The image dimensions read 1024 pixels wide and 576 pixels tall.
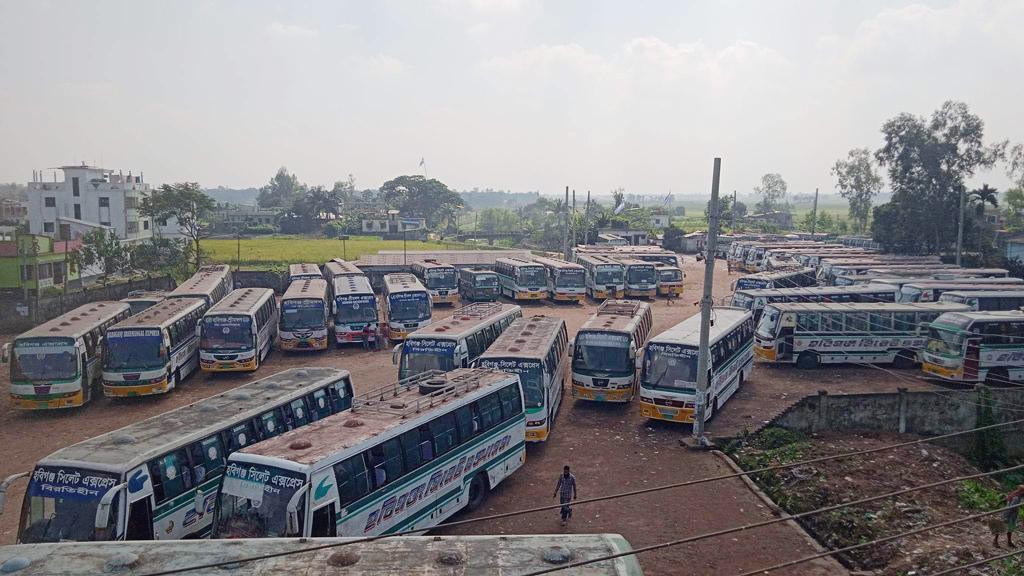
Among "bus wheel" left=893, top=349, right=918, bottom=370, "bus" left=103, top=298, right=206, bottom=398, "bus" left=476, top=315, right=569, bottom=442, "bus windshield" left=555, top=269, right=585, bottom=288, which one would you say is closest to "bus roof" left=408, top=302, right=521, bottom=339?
"bus" left=476, top=315, right=569, bottom=442

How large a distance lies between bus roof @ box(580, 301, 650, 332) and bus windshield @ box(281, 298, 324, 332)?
10727mm

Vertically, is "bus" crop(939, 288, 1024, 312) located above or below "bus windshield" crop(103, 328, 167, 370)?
above

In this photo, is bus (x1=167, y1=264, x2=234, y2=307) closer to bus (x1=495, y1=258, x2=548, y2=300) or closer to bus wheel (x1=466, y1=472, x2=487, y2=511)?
bus (x1=495, y1=258, x2=548, y2=300)

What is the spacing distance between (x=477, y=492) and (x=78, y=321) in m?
14.5

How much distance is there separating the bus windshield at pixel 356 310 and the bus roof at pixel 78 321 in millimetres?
7188

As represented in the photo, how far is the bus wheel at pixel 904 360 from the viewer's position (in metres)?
25.6

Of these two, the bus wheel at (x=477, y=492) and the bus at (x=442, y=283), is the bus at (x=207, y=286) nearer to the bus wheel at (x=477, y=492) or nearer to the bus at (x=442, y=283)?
the bus at (x=442, y=283)

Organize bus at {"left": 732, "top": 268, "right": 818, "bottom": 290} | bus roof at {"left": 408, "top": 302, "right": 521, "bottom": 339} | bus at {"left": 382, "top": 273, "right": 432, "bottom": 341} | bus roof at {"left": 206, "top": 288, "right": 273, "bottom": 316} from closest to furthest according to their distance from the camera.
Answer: bus roof at {"left": 408, "top": 302, "right": 521, "bottom": 339} → bus roof at {"left": 206, "top": 288, "right": 273, "bottom": 316} → bus at {"left": 382, "top": 273, "right": 432, "bottom": 341} → bus at {"left": 732, "top": 268, "right": 818, "bottom": 290}

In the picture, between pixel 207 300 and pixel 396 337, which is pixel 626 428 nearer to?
pixel 396 337

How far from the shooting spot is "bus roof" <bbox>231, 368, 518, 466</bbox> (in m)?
10.2

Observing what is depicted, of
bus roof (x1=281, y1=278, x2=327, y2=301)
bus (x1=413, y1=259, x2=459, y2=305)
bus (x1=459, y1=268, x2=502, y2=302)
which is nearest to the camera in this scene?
bus roof (x1=281, y1=278, x2=327, y2=301)

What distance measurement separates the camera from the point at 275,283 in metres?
44.3

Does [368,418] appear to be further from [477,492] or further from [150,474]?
[150,474]

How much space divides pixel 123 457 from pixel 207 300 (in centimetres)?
1757
